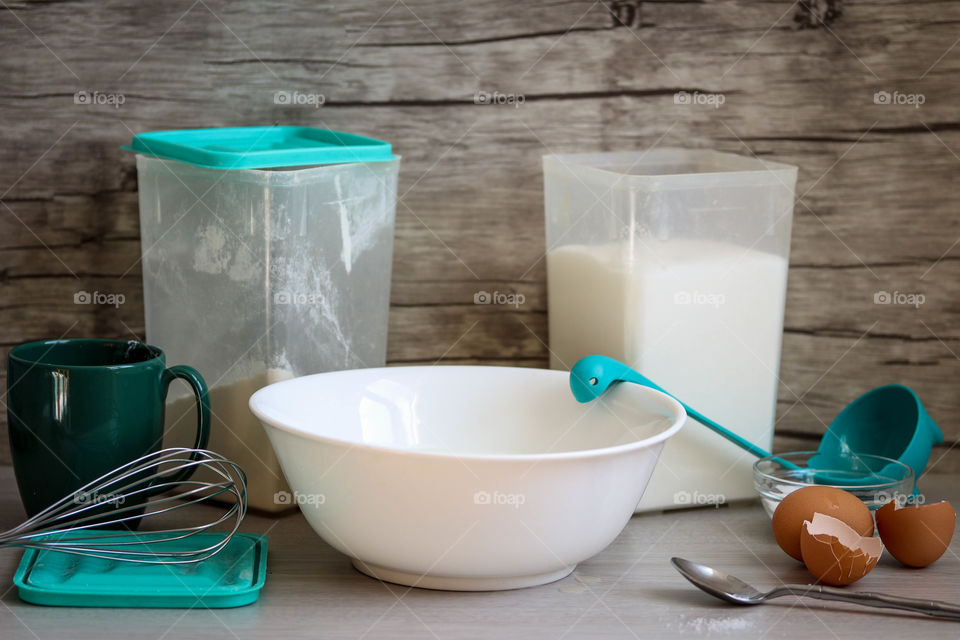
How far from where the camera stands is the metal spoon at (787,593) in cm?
62

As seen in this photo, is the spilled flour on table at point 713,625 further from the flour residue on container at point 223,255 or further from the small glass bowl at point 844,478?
the flour residue on container at point 223,255

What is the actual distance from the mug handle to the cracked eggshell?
444mm

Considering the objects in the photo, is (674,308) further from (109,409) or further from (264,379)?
(109,409)

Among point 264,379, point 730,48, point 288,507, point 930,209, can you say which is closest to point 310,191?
point 264,379

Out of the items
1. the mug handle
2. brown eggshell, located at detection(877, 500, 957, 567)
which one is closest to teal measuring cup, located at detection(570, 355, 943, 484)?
brown eggshell, located at detection(877, 500, 957, 567)

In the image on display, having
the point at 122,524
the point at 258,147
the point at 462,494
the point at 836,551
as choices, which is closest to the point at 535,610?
the point at 462,494

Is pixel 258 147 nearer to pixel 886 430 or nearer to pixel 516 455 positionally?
pixel 516 455

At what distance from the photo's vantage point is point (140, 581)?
63 centimetres

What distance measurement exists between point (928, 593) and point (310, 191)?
54 cm

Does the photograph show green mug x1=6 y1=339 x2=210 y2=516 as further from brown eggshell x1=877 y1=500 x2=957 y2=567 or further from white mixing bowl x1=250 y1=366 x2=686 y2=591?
brown eggshell x1=877 y1=500 x2=957 y2=567

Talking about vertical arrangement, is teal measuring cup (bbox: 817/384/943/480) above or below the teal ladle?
below

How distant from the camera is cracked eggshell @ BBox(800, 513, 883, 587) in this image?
66 centimetres

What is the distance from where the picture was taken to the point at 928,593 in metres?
0.67

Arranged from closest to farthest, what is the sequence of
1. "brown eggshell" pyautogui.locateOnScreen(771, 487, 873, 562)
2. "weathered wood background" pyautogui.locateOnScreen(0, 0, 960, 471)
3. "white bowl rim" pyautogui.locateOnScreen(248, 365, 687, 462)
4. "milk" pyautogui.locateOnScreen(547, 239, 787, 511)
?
"white bowl rim" pyautogui.locateOnScreen(248, 365, 687, 462) → "brown eggshell" pyautogui.locateOnScreen(771, 487, 873, 562) → "milk" pyautogui.locateOnScreen(547, 239, 787, 511) → "weathered wood background" pyautogui.locateOnScreen(0, 0, 960, 471)
